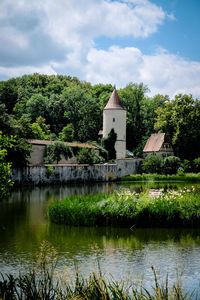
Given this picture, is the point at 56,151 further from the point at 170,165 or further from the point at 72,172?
the point at 170,165

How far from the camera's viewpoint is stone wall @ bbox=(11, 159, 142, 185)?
3572 cm

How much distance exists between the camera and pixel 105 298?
210 inches

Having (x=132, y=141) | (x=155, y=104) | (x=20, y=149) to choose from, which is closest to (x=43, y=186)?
(x=20, y=149)

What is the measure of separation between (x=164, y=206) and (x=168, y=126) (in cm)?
3878

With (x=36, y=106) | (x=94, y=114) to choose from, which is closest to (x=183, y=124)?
(x=94, y=114)

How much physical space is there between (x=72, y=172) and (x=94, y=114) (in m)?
21.2

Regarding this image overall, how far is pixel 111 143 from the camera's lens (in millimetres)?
52312

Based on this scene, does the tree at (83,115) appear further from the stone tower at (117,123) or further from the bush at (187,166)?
the bush at (187,166)

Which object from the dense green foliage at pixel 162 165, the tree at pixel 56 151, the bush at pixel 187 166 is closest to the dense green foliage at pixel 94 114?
the bush at pixel 187 166

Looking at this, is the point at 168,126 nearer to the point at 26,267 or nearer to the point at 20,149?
the point at 20,149

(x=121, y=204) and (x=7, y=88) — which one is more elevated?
(x=7, y=88)

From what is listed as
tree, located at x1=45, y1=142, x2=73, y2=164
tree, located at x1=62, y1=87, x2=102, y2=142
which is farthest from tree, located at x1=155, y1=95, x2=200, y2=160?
tree, located at x1=45, y1=142, x2=73, y2=164

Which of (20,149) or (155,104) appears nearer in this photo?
(20,149)

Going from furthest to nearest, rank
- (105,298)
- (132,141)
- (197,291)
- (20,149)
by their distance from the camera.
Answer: (132,141), (20,149), (197,291), (105,298)
